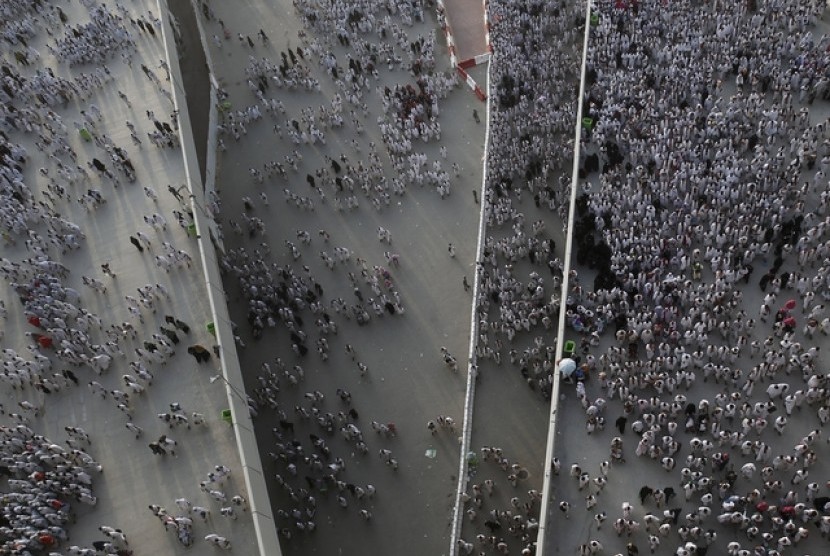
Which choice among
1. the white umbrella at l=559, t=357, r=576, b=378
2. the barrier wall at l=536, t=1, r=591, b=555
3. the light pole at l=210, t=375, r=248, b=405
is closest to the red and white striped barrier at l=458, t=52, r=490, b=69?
the barrier wall at l=536, t=1, r=591, b=555

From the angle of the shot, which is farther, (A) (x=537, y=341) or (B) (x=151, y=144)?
(B) (x=151, y=144)

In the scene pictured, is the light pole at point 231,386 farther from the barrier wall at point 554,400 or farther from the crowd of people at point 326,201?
the barrier wall at point 554,400

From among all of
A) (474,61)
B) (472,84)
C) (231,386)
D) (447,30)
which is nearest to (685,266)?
(231,386)

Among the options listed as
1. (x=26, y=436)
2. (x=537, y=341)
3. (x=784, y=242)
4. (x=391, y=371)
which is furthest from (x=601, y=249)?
(x=26, y=436)

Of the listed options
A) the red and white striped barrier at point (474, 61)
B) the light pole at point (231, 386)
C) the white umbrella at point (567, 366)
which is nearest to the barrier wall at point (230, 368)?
the light pole at point (231, 386)

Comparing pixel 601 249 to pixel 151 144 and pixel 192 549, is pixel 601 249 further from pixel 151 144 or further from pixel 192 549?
pixel 151 144

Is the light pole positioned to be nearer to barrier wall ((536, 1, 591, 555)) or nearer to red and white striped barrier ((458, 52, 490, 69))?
barrier wall ((536, 1, 591, 555))
